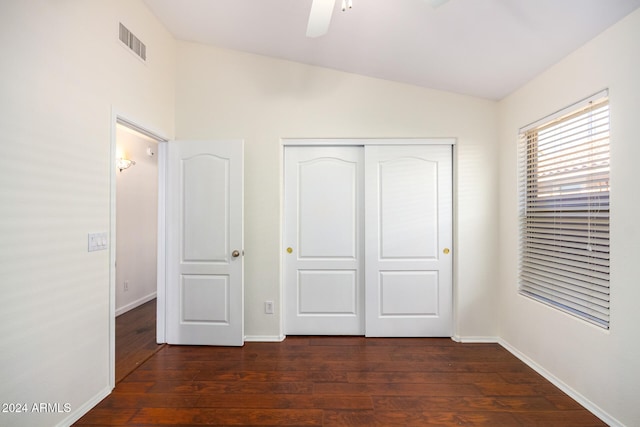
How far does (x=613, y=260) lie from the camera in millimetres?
1698

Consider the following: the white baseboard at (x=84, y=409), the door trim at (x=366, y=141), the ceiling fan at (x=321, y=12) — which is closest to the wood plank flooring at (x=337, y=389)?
the white baseboard at (x=84, y=409)

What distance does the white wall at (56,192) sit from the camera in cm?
136

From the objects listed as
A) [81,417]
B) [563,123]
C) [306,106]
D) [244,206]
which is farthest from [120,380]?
[563,123]

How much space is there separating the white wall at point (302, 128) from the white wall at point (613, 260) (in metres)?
0.55

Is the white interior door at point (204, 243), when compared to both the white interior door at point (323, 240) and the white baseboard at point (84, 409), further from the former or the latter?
the white baseboard at point (84, 409)

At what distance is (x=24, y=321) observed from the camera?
4.63ft

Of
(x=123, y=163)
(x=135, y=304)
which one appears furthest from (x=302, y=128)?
(x=135, y=304)

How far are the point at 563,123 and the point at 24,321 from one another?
3612mm

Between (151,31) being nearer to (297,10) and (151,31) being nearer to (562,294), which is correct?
(297,10)

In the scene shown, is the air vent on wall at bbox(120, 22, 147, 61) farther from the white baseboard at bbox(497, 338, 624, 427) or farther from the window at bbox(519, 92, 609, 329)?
the white baseboard at bbox(497, 338, 624, 427)

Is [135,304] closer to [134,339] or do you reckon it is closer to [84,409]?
[134,339]

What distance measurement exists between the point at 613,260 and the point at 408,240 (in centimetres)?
146

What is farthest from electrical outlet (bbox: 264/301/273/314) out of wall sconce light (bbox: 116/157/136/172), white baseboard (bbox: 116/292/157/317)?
wall sconce light (bbox: 116/157/136/172)

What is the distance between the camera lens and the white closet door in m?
2.87
